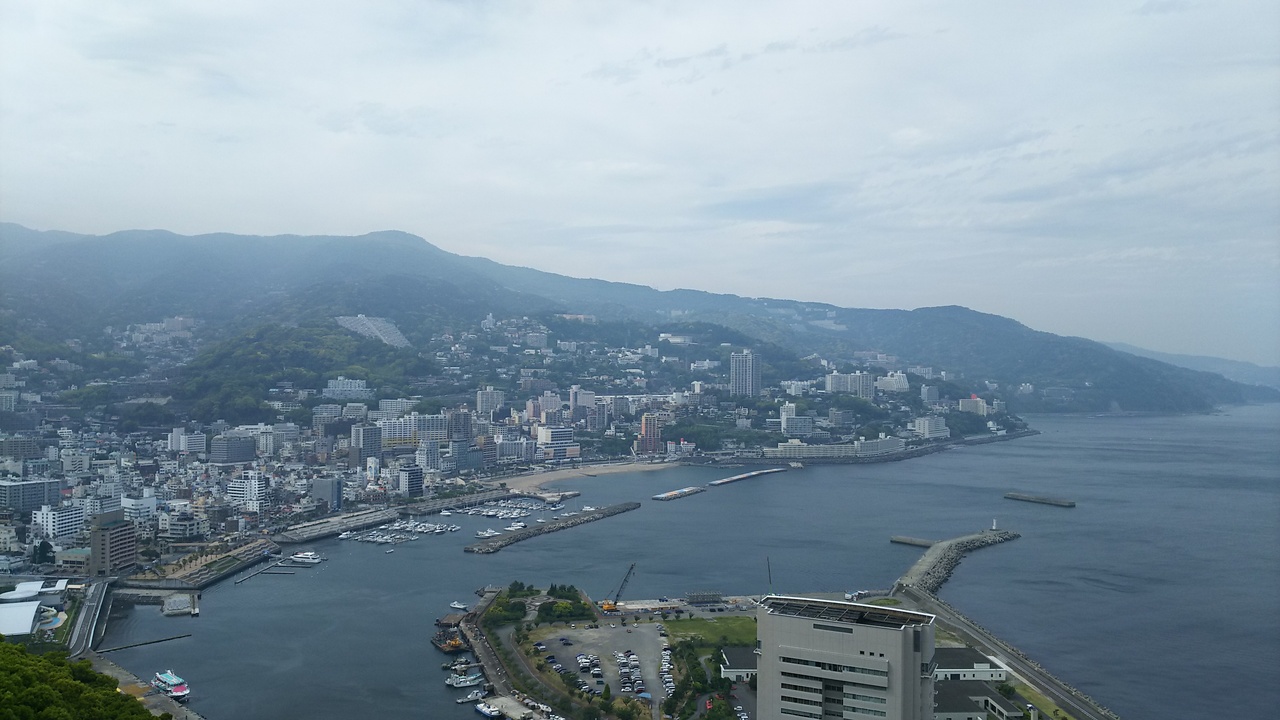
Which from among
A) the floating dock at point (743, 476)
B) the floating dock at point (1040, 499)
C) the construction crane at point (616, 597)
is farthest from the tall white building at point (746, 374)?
the construction crane at point (616, 597)

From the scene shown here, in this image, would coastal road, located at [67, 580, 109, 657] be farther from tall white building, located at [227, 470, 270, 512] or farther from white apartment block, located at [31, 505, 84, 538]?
tall white building, located at [227, 470, 270, 512]

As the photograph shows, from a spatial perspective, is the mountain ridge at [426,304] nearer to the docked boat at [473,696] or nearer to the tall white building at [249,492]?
the tall white building at [249,492]

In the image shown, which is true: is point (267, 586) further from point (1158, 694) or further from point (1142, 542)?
point (1142, 542)

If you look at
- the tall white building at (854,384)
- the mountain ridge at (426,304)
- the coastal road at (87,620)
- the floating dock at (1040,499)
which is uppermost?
the mountain ridge at (426,304)

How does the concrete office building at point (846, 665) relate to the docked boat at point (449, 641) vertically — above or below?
above

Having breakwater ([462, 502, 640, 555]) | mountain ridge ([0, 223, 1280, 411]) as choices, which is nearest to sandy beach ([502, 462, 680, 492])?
breakwater ([462, 502, 640, 555])

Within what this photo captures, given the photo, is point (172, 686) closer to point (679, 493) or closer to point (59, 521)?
point (59, 521)
